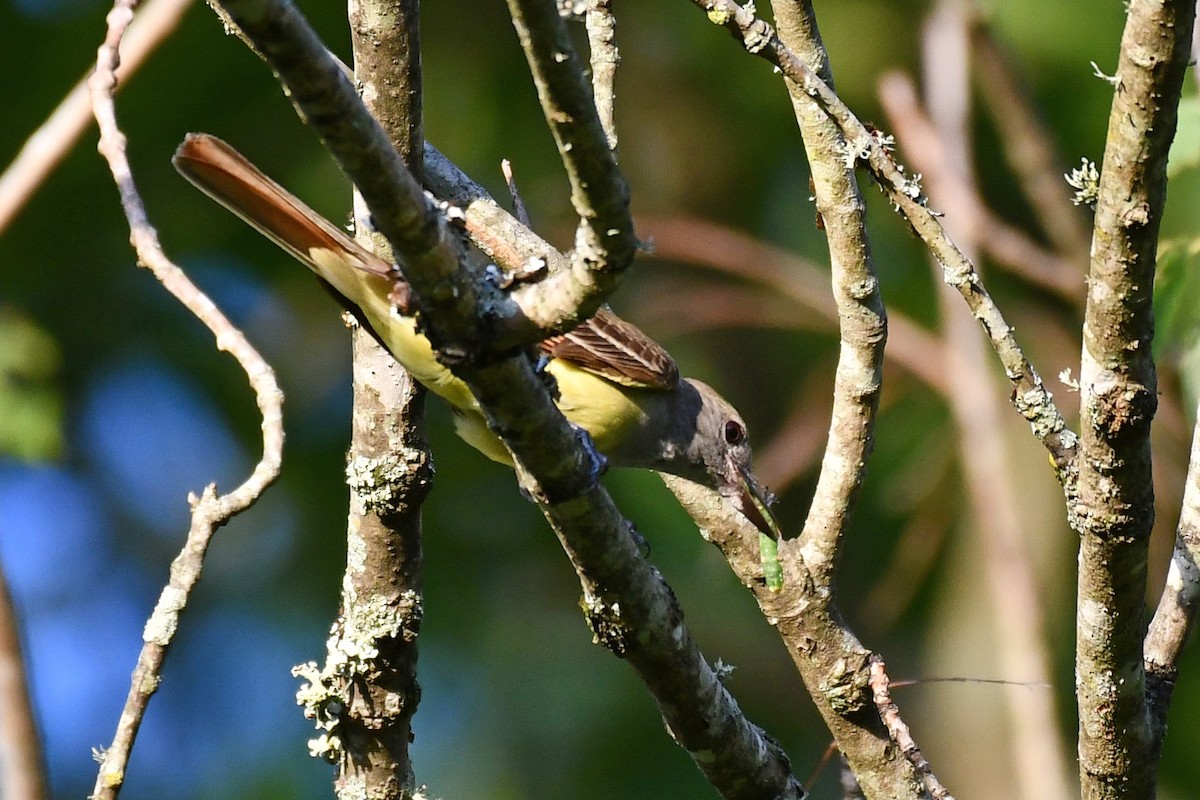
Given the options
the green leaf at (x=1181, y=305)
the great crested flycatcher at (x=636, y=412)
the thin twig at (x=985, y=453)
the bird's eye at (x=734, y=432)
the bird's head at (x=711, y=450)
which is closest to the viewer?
the green leaf at (x=1181, y=305)

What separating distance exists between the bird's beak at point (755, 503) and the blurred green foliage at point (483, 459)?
3.01 metres

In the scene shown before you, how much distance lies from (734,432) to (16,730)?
111 inches

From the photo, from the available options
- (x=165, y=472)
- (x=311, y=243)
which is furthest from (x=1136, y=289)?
(x=165, y=472)

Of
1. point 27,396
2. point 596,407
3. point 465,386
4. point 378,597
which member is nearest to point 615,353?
point 596,407

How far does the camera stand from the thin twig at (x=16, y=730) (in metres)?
2.09

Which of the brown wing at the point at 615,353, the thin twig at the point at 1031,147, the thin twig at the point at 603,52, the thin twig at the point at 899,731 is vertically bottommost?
the thin twig at the point at 899,731

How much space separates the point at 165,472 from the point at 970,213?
5720 mm

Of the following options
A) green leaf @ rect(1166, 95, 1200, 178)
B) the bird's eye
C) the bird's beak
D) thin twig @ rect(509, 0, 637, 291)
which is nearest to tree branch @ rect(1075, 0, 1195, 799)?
thin twig @ rect(509, 0, 637, 291)

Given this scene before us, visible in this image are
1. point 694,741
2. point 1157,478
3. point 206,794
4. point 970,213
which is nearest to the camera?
point 694,741

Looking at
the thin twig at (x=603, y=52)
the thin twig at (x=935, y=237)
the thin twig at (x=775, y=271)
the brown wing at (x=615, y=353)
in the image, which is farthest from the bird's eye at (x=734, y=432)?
the thin twig at (x=935, y=237)

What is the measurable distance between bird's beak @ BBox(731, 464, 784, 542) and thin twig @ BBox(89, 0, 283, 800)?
48.5 inches

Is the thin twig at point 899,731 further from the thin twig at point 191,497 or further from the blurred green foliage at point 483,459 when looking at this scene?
the blurred green foliage at point 483,459

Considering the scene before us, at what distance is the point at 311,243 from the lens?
3.12 meters

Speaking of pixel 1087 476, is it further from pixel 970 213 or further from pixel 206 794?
pixel 206 794
